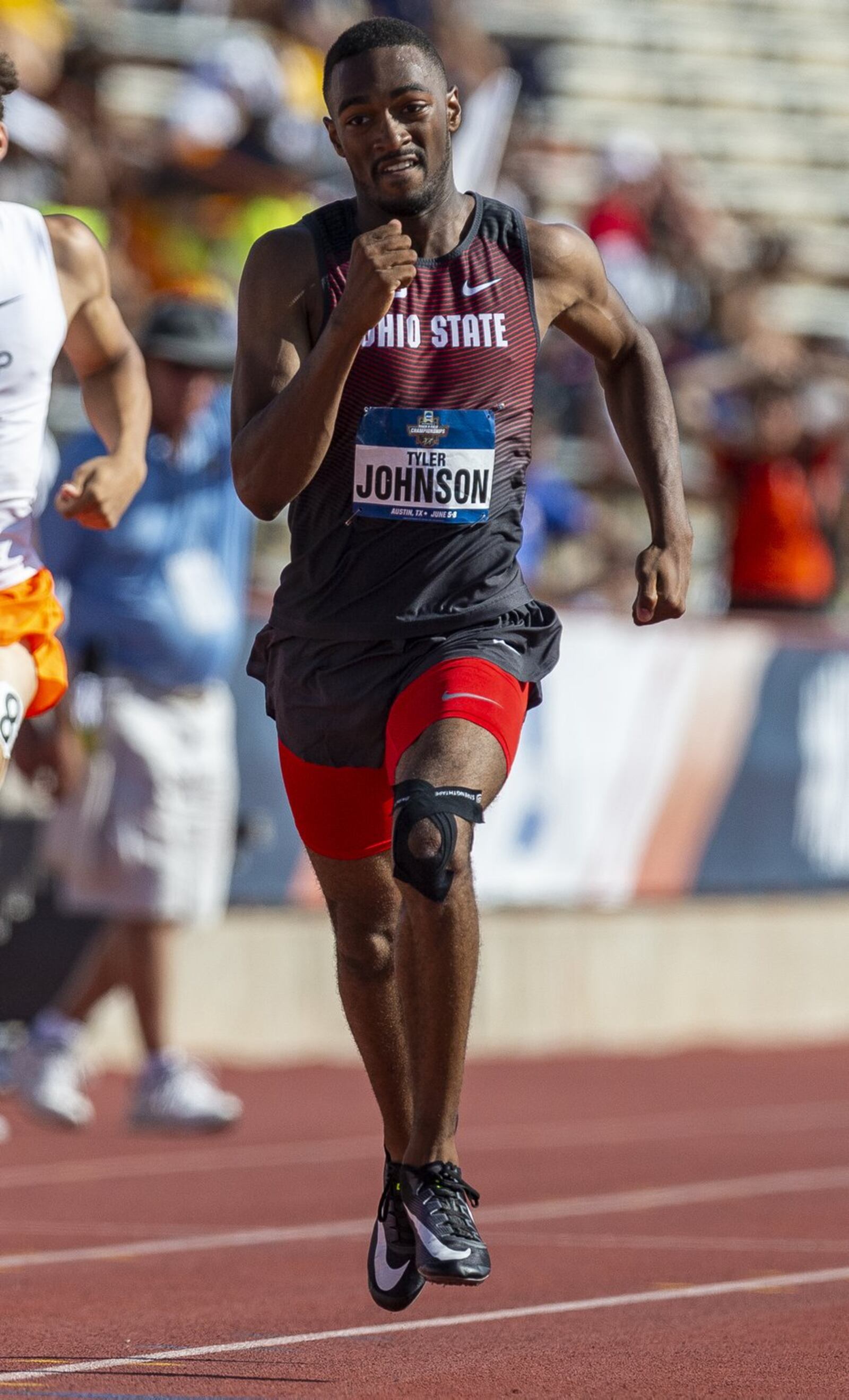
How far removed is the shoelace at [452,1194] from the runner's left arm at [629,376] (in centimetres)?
109

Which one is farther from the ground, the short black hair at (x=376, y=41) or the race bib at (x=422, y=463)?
the short black hair at (x=376, y=41)

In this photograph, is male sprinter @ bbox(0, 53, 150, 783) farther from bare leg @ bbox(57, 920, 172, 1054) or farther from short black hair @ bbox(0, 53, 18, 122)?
bare leg @ bbox(57, 920, 172, 1054)

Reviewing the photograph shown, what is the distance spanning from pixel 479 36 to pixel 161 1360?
1335 centimetres

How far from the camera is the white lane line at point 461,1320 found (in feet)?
14.1

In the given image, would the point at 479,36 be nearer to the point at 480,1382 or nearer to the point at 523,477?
the point at 523,477

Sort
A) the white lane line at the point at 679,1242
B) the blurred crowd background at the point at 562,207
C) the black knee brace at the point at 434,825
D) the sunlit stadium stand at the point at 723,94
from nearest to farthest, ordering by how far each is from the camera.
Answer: the black knee brace at the point at 434,825 → the white lane line at the point at 679,1242 → the blurred crowd background at the point at 562,207 → the sunlit stadium stand at the point at 723,94

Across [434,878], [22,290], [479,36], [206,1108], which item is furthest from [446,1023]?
[479,36]

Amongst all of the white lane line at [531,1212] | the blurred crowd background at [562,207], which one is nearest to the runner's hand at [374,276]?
the white lane line at [531,1212]

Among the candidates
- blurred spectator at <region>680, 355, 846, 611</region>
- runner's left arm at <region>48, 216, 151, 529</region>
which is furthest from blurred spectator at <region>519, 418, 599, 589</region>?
runner's left arm at <region>48, 216, 151, 529</region>

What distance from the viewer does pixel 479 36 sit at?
54.2ft

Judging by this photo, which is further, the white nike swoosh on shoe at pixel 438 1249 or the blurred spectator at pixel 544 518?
the blurred spectator at pixel 544 518

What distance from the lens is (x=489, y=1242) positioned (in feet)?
20.9

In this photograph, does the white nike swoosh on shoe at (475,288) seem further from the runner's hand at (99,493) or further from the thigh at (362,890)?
the thigh at (362,890)

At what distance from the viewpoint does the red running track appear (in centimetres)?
429
